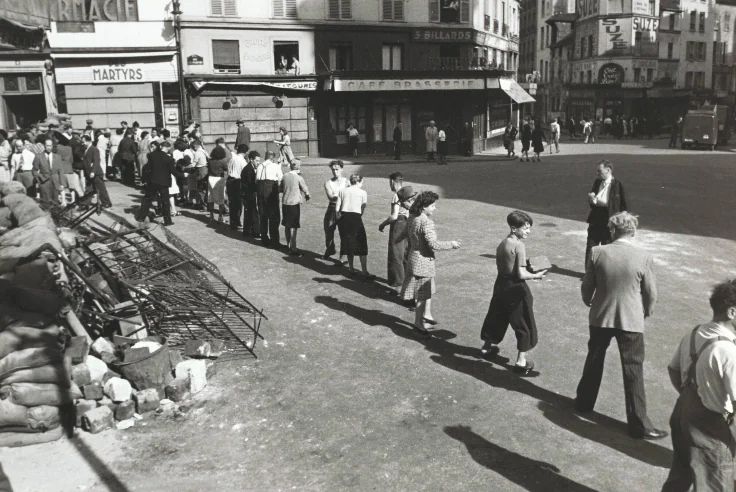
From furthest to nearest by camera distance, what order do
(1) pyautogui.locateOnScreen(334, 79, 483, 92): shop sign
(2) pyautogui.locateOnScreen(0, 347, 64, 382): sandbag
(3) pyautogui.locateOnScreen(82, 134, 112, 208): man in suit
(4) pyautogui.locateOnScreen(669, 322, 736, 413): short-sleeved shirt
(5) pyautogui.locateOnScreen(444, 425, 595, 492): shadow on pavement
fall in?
(1) pyautogui.locateOnScreen(334, 79, 483, 92): shop sign < (3) pyautogui.locateOnScreen(82, 134, 112, 208): man in suit < (2) pyautogui.locateOnScreen(0, 347, 64, 382): sandbag < (5) pyautogui.locateOnScreen(444, 425, 595, 492): shadow on pavement < (4) pyautogui.locateOnScreen(669, 322, 736, 413): short-sleeved shirt

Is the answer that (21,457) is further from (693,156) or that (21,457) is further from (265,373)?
(693,156)

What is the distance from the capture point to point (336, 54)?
111 ft

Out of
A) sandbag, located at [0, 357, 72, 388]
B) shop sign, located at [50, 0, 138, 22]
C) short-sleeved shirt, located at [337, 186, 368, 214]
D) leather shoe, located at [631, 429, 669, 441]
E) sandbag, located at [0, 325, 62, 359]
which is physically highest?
shop sign, located at [50, 0, 138, 22]

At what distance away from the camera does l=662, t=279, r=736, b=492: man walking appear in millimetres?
4359

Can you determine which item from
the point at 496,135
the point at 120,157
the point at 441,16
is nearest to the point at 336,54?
the point at 441,16

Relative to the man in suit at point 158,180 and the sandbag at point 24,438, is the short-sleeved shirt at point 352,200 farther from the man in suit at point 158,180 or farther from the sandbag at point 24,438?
the sandbag at point 24,438

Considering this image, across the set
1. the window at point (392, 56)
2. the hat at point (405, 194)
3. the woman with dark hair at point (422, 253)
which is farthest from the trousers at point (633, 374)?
the window at point (392, 56)

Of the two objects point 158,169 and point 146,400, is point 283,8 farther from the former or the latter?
point 146,400

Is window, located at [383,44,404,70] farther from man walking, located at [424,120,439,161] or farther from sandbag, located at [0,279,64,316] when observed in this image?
sandbag, located at [0,279,64,316]

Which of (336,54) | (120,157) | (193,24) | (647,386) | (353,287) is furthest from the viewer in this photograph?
(336,54)

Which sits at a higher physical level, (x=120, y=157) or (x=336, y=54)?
(x=336, y=54)

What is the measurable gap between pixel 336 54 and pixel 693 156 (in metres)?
18.4

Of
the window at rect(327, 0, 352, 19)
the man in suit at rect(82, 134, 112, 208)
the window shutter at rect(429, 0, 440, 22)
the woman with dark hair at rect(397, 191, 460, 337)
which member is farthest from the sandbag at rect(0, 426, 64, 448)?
the window shutter at rect(429, 0, 440, 22)

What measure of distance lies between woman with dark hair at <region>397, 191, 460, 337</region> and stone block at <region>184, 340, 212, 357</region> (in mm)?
2642
